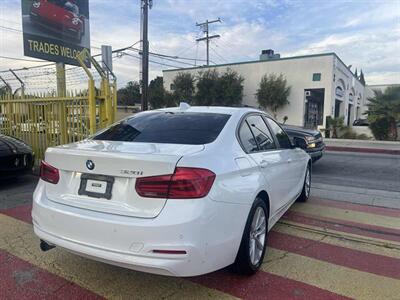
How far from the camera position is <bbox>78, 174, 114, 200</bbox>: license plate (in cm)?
266

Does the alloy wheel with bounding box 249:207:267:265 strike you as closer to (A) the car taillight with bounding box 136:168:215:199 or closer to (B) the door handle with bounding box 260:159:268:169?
(B) the door handle with bounding box 260:159:268:169

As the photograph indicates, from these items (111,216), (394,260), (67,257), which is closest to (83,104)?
(67,257)

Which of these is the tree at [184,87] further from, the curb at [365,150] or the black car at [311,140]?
the black car at [311,140]

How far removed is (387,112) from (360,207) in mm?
15747

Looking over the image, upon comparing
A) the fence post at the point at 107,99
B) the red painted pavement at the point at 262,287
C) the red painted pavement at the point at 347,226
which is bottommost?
the red painted pavement at the point at 347,226

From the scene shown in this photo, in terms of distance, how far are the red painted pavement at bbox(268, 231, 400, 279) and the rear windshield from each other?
1.63 metres

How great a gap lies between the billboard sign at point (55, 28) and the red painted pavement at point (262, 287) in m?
15.0

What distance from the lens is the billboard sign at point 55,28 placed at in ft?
50.4

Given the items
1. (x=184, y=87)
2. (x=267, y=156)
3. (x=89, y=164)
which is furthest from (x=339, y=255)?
(x=184, y=87)

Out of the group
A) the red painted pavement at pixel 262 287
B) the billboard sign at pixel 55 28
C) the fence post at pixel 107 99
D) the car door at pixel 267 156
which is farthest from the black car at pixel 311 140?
the billboard sign at pixel 55 28

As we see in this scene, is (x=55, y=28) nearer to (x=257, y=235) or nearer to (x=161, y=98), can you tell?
(x=257, y=235)

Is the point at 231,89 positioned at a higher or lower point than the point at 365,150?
higher

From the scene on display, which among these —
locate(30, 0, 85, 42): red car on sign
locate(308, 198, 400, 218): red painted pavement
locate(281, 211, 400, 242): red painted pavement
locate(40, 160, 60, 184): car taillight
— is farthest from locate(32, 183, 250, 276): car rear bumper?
locate(30, 0, 85, 42): red car on sign

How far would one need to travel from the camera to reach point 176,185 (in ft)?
8.13
